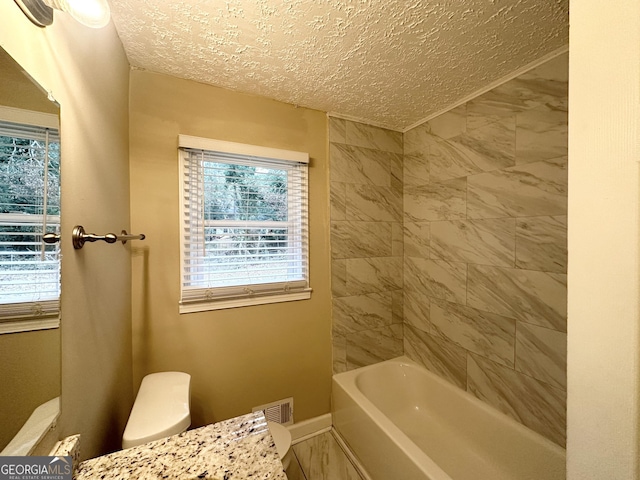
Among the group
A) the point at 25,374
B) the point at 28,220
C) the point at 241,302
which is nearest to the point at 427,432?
the point at 241,302

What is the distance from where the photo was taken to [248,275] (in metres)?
1.60

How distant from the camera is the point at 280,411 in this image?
1676mm

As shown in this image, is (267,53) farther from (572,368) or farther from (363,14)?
(572,368)

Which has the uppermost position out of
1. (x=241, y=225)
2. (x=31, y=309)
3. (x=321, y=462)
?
(x=241, y=225)

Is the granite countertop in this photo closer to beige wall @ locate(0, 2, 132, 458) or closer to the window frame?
beige wall @ locate(0, 2, 132, 458)

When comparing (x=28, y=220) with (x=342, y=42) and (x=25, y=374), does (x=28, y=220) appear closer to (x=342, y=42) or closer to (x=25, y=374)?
(x=25, y=374)

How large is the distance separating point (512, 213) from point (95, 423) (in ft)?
7.16

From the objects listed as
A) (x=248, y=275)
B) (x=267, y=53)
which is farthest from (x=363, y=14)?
(x=248, y=275)

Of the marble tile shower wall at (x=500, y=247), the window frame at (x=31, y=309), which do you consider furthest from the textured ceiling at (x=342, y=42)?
the window frame at (x=31, y=309)

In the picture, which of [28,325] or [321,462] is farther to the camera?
[321,462]

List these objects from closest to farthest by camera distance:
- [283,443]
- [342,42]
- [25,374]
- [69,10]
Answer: [25,374]
[69,10]
[342,42]
[283,443]

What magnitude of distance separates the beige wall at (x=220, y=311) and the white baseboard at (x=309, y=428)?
0.17 ft

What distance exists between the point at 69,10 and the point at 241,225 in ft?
3.61

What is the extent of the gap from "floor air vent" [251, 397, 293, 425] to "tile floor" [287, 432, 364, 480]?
194 mm
